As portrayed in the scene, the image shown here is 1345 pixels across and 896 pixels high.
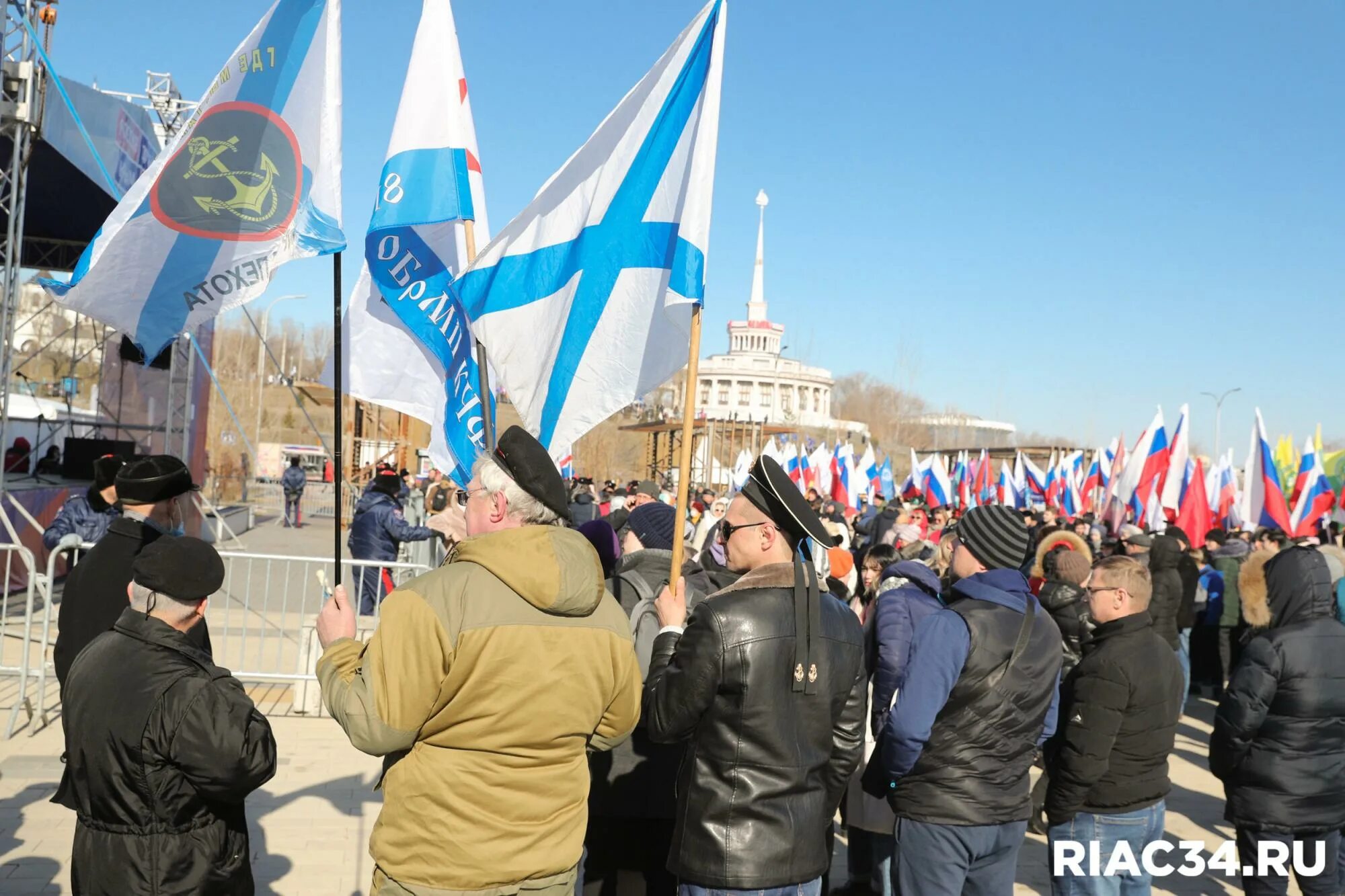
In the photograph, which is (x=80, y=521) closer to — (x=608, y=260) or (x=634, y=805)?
(x=608, y=260)

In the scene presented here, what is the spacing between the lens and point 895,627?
14.9 feet

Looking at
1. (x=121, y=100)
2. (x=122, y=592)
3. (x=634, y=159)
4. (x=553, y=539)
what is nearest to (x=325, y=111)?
(x=634, y=159)

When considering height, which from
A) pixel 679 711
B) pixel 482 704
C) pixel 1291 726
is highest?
pixel 482 704

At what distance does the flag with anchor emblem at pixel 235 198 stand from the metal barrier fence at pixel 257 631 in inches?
80.9

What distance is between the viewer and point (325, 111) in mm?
4434

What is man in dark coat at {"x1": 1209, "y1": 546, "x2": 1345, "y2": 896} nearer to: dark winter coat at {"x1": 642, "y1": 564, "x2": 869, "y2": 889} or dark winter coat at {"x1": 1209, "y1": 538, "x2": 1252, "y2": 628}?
dark winter coat at {"x1": 642, "y1": 564, "x2": 869, "y2": 889}

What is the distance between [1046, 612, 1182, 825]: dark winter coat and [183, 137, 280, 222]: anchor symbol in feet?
13.0

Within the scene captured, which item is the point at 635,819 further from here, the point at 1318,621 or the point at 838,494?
the point at 838,494

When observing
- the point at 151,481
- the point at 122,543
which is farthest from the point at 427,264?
the point at 122,543

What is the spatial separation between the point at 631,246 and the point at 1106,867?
3261mm

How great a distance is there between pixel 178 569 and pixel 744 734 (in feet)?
5.56

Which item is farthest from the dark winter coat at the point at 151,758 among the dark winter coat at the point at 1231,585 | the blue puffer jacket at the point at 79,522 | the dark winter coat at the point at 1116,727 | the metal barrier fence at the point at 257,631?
A: the dark winter coat at the point at 1231,585

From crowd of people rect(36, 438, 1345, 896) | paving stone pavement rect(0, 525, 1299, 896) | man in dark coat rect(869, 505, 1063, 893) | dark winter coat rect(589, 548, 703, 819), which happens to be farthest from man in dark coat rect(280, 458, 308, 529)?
man in dark coat rect(869, 505, 1063, 893)

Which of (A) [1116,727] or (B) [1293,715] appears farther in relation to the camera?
(B) [1293,715]
